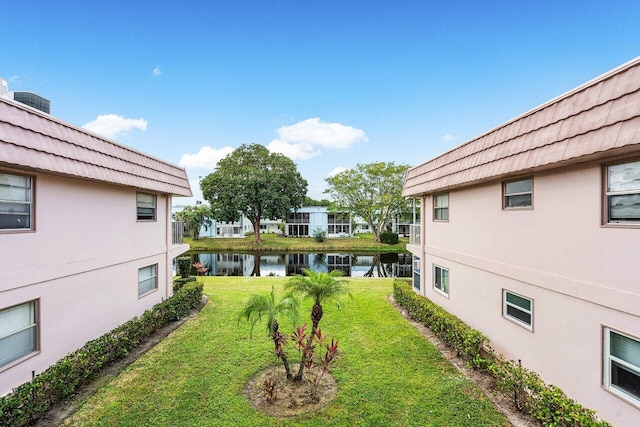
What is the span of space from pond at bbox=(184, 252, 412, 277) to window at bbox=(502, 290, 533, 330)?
16.3m

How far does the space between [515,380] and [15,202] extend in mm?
9903

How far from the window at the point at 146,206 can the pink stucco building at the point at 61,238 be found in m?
0.12

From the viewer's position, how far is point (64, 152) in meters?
6.16

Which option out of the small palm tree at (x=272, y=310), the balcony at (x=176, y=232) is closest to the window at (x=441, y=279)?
the small palm tree at (x=272, y=310)

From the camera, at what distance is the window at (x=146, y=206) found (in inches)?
383

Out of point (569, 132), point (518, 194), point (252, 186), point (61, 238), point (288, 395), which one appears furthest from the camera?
point (252, 186)

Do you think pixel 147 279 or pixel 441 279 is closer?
pixel 147 279

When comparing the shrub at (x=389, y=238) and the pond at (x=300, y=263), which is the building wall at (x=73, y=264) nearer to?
the pond at (x=300, y=263)

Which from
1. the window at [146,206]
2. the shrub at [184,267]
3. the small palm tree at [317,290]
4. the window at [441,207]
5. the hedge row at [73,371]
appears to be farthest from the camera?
the shrub at [184,267]

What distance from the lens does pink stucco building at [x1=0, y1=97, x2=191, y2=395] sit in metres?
5.31

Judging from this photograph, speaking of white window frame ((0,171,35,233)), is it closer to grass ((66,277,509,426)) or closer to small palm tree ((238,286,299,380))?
grass ((66,277,509,426))

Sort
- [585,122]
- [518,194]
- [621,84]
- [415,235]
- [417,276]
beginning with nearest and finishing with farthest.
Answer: [621,84]
[585,122]
[518,194]
[417,276]
[415,235]

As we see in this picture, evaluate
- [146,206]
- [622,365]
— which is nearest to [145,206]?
[146,206]

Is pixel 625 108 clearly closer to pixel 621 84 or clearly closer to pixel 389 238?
pixel 621 84
